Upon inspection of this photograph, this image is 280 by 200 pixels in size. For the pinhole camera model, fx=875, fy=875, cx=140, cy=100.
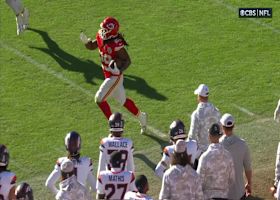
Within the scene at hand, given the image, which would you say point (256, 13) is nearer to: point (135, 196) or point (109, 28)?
point (109, 28)

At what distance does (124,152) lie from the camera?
1070cm

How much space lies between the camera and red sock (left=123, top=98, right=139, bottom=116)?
13625mm

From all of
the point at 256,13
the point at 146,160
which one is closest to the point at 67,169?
the point at 146,160

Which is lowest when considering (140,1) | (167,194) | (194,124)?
(167,194)

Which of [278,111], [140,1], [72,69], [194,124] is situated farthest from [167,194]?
[140,1]

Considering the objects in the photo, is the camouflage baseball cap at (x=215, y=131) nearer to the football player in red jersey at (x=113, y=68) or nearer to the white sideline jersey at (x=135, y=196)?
the white sideline jersey at (x=135, y=196)

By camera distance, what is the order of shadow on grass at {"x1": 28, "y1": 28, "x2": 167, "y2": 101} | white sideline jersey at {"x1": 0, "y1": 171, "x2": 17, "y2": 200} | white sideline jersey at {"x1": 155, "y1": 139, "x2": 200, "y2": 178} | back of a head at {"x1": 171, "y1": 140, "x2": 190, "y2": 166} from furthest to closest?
shadow on grass at {"x1": 28, "y1": 28, "x2": 167, "y2": 101} < white sideline jersey at {"x1": 155, "y1": 139, "x2": 200, "y2": 178} < white sideline jersey at {"x1": 0, "y1": 171, "x2": 17, "y2": 200} < back of a head at {"x1": 171, "y1": 140, "x2": 190, "y2": 166}

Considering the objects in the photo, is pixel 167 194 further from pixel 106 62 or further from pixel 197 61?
pixel 197 61

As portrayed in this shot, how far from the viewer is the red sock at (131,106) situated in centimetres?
1362

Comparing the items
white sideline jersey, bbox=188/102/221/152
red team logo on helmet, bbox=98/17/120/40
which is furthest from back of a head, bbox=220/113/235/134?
red team logo on helmet, bbox=98/17/120/40

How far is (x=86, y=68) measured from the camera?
15797mm

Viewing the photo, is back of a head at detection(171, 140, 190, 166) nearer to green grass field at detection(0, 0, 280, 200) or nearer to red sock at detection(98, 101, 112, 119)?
green grass field at detection(0, 0, 280, 200)

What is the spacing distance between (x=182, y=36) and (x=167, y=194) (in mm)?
7441

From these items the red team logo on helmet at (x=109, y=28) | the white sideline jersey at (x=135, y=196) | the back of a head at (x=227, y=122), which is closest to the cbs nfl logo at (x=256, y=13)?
the red team logo on helmet at (x=109, y=28)
